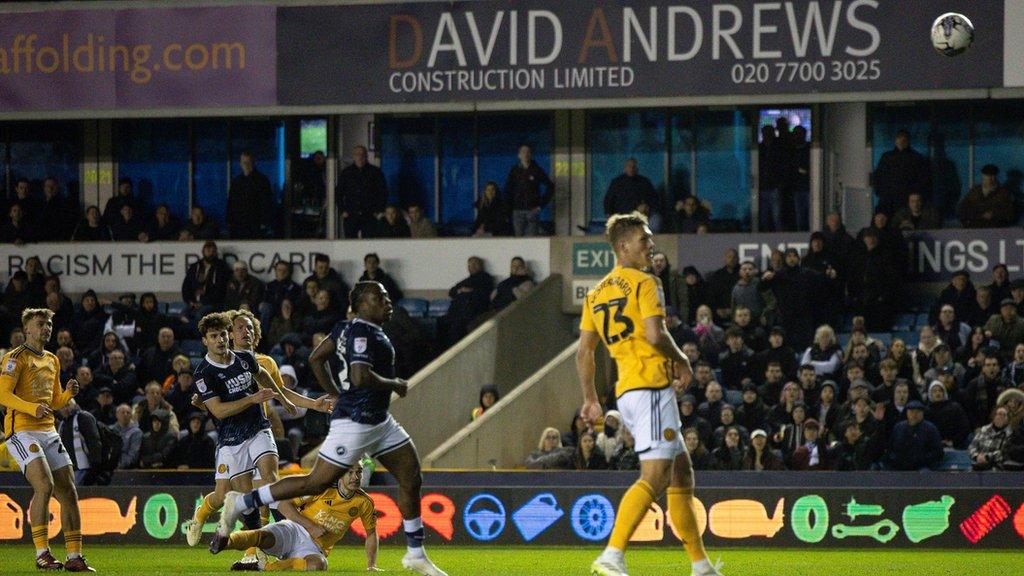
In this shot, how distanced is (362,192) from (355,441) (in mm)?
13756

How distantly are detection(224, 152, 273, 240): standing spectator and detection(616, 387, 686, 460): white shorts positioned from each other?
15.9m

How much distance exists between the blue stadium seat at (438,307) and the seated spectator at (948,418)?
308 inches

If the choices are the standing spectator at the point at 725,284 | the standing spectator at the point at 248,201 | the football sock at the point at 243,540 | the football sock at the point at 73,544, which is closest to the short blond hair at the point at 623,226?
the football sock at the point at 243,540

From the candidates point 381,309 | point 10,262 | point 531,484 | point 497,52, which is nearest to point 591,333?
point 381,309

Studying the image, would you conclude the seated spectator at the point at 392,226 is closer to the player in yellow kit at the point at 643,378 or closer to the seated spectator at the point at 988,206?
the seated spectator at the point at 988,206

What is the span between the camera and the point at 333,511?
38.4 feet

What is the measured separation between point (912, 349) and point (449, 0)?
7.46m

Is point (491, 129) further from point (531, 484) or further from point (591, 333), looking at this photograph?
point (591, 333)

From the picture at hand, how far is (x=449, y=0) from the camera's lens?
73.4ft

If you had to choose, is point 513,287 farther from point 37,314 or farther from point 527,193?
point 37,314

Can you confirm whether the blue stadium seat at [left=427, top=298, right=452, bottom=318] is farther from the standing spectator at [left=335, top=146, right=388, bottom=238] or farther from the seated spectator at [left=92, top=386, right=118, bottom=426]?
the seated spectator at [left=92, top=386, right=118, bottom=426]

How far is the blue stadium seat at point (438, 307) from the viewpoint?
23.3m


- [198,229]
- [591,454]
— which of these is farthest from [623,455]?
[198,229]

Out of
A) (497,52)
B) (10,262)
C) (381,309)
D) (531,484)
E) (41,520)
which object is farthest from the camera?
(10,262)
